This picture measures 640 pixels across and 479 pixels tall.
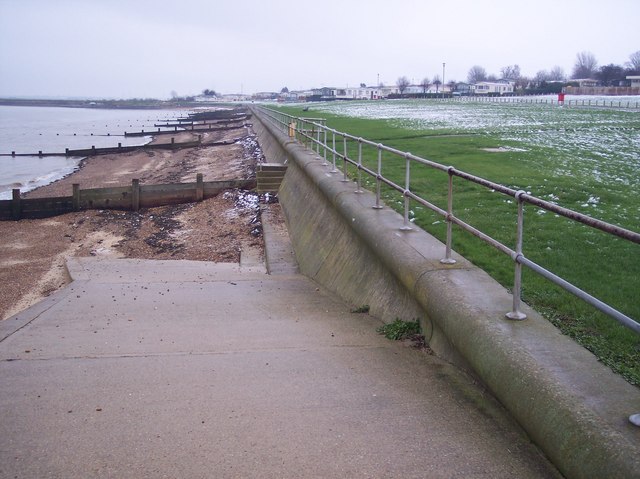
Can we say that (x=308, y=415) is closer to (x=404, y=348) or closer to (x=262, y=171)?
(x=404, y=348)

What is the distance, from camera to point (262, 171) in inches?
850

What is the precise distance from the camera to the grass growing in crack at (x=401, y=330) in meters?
5.80

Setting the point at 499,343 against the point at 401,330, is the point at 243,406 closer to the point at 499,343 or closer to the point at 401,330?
the point at 499,343

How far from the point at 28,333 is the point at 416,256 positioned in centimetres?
415

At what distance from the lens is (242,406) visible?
4.23m

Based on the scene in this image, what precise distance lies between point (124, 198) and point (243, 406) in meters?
20.1

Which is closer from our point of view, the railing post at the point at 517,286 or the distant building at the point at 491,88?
the railing post at the point at 517,286

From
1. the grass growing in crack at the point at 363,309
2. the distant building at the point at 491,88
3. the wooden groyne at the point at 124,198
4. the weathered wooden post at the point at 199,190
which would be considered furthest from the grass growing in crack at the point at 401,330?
the distant building at the point at 491,88

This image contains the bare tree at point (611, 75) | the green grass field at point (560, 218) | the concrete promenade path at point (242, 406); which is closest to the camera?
the concrete promenade path at point (242, 406)

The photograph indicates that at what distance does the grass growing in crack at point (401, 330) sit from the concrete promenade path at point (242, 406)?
0.13 m

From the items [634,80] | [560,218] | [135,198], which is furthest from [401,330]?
[634,80]

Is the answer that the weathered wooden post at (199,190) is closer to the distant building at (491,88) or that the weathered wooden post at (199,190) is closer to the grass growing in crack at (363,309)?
the grass growing in crack at (363,309)

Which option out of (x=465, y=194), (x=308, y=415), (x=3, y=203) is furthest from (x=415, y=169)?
(x=3, y=203)

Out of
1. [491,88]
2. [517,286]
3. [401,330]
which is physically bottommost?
[401,330]
